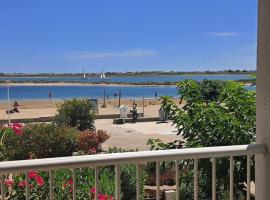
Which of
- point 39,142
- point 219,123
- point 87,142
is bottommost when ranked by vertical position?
point 87,142

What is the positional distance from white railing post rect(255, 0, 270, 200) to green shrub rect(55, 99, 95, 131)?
1319 centimetres

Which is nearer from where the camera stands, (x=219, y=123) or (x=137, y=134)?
(x=219, y=123)

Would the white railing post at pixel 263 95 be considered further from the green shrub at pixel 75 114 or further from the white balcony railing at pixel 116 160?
the green shrub at pixel 75 114

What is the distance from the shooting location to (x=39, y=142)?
9.41 metres

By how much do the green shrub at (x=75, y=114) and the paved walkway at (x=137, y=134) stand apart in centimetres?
118

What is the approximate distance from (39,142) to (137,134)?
872 centimetres

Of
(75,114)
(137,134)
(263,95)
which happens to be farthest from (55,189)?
(137,134)

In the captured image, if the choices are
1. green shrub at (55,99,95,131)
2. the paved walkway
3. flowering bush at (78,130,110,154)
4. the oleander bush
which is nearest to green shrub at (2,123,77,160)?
flowering bush at (78,130,110,154)

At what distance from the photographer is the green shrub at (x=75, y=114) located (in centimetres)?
1582

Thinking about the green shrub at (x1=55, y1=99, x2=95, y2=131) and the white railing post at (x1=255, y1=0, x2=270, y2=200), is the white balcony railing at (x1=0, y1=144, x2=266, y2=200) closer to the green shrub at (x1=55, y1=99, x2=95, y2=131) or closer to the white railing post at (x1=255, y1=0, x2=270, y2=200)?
the white railing post at (x1=255, y1=0, x2=270, y2=200)

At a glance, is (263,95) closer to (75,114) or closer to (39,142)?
(39,142)

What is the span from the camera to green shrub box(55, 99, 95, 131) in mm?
15820

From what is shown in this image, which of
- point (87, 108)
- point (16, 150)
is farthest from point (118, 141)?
point (16, 150)

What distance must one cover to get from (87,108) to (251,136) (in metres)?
12.2
